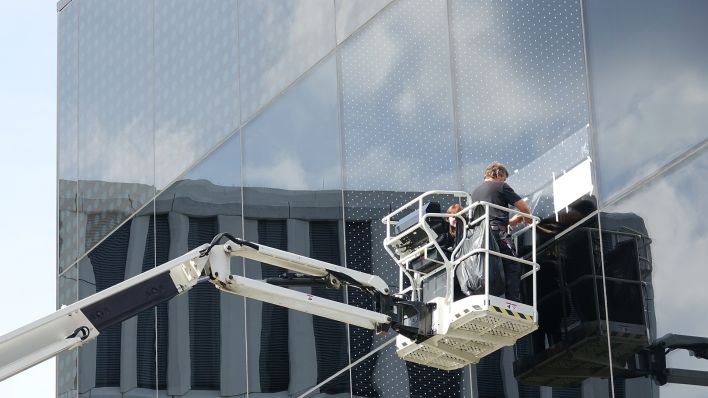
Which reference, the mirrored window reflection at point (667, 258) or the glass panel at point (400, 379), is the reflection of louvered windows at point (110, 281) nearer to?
the glass panel at point (400, 379)

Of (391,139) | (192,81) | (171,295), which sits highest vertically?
(192,81)

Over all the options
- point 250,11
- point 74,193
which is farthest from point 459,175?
point 74,193

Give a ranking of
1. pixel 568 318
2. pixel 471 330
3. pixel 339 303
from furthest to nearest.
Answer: pixel 339 303 → pixel 568 318 → pixel 471 330

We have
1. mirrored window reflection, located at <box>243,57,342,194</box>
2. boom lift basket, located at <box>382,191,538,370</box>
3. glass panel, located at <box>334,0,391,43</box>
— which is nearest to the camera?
boom lift basket, located at <box>382,191,538,370</box>

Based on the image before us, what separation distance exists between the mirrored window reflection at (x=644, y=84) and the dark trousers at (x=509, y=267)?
912 mm

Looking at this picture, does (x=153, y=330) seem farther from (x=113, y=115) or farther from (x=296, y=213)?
(x=296, y=213)

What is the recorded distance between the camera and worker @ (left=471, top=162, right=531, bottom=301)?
12.0 meters

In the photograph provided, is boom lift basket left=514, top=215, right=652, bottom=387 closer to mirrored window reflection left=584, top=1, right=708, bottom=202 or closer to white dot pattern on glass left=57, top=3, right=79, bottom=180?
mirrored window reflection left=584, top=1, right=708, bottom=202

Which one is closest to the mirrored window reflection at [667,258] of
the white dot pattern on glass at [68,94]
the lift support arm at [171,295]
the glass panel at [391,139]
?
the lift support arm at [171,295]

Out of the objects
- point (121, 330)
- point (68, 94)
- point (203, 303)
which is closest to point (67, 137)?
point (68, 94)

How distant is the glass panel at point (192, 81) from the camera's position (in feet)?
63.0

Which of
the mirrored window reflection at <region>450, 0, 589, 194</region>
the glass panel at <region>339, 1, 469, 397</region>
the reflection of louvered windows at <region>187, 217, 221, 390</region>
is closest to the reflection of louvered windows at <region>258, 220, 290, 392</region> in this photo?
the reflection of louvered windows at <region>187, 217, 221, 390</region>

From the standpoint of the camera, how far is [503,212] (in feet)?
41.1

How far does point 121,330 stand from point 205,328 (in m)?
2.76
